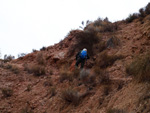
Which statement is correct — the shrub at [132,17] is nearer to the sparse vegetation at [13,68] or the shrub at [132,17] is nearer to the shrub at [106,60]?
the shrub at [106,60]

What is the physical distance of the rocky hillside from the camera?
670cm

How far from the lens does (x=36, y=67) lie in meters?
12.9

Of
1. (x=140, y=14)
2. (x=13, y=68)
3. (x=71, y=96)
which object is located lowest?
(x=71, y=96)

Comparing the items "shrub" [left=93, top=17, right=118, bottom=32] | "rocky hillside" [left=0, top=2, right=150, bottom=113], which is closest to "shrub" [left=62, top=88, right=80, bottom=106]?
"rocky hillside" [left=0, top=2, right=150, bottom=113]

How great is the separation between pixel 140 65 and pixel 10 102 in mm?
6707

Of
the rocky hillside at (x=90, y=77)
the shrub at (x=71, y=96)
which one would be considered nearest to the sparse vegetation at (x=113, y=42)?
A: the rocky hillside at (x=90, y=77)

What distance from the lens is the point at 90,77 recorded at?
30.8 feet

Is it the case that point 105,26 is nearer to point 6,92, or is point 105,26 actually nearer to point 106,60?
point 106,60

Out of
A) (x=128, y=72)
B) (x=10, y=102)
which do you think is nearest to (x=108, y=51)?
(x=128, y=72)

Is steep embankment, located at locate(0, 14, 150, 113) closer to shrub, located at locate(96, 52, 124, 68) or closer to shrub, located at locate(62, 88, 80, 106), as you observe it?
shrub, located at locate(62, 88, 80, 106)

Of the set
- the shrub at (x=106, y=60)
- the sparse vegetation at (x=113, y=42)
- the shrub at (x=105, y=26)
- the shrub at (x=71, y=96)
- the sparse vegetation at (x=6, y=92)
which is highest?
the shrub at (x=105, y=26)

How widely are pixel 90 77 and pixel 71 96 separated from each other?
4.88 feet

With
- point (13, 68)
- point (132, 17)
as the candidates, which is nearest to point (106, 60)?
point (13, 68)

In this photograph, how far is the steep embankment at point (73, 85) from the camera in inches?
265
